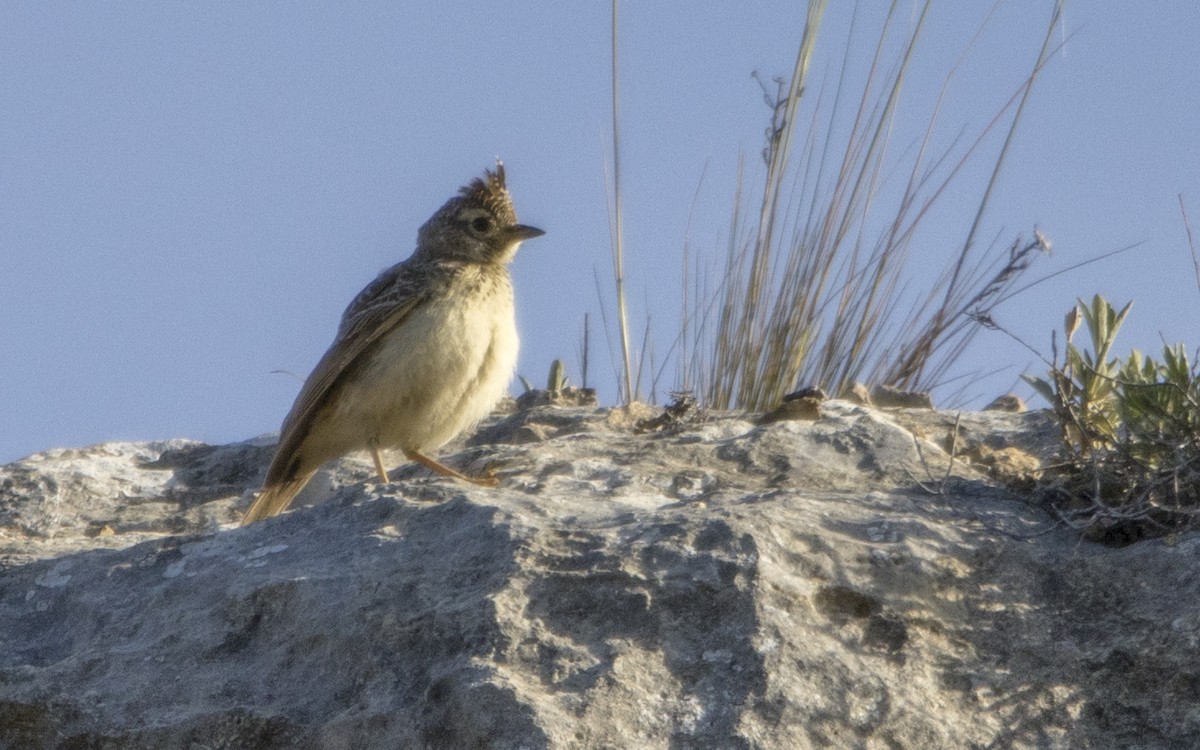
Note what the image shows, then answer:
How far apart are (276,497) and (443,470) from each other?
2.21 ft

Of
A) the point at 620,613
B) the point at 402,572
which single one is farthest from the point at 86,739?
the point at 620,613

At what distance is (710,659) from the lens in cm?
272

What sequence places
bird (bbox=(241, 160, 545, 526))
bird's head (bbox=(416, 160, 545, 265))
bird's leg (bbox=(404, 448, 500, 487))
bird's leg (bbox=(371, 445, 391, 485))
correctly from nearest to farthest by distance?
1. bird's leg (bbox=(404, 448, 500, 487))
2. bird's leg (bbox=(371, 445, 391, 485))
3. bird (bbox=(241, 160, 545, 526))
4. bird's head (bbox=(416, 160, 545, 265))

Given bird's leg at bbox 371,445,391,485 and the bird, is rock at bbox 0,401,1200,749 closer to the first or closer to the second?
bird's leg at bbox 371,445,391,485

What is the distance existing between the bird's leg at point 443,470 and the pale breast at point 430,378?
40 millimetres

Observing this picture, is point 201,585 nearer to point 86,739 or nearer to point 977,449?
point 86,739

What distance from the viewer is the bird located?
5152 millimetres

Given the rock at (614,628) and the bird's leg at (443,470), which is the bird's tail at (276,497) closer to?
the bird's leg at (443,470)

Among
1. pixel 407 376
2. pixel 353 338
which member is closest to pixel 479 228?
pixel 353 338

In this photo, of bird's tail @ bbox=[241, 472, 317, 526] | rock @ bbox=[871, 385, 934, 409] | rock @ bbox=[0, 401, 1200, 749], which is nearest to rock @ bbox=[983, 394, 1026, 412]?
rock @ bbox=[871, 385, 934, 409]

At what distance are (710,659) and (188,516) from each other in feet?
7.94

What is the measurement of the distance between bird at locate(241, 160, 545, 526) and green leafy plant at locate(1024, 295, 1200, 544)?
208 cm

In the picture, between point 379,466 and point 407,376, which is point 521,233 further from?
point 379,466

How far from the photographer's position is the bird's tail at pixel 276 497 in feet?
15.8
